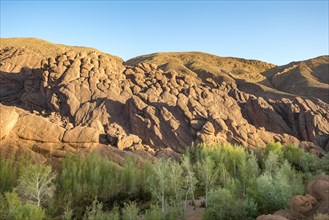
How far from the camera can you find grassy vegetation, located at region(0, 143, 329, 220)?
2666cm

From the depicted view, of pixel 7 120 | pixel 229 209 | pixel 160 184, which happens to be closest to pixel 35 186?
pixel 160 184

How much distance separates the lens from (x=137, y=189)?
40344mm

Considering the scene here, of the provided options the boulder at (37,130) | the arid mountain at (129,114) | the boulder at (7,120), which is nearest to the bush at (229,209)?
the arid mountain at (129,114)

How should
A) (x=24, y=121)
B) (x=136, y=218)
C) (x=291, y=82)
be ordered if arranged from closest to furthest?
1. (x=136, y=218)
2. (x=24, y=121)
3. (x=291, y=82)

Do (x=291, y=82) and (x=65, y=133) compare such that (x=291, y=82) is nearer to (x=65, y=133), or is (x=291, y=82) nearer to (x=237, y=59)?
(x=237, y=59)

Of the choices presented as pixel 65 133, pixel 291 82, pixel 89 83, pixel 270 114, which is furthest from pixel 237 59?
pixel 65 133

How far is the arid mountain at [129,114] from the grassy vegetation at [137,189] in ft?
14.2

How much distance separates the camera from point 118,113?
58.9m

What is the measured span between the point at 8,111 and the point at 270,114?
4758 cm

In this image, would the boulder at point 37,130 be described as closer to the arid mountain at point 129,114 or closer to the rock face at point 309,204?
the arid mountain at point 129,114

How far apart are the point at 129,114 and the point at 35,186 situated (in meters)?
27.7

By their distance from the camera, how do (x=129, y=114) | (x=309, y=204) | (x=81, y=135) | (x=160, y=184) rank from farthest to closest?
(x=129, y=114)
(x=81, y=135)
(x=160, y=184)
(x=309, y=204)

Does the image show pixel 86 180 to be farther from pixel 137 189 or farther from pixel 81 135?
pixel 81 135

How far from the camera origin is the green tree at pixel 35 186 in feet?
102
